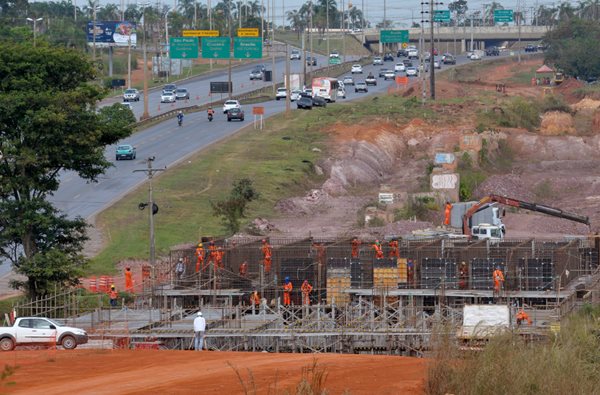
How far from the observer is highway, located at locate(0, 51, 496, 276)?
247 feet

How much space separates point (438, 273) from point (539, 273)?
12.1 feet

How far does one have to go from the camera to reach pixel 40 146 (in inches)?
2042

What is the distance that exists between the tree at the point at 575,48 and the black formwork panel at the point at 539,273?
119 meters

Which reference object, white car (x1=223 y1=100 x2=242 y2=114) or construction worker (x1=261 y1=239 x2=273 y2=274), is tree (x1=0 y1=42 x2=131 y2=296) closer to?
construction worker (x1=261 y1=239 x2=273 y2=274)

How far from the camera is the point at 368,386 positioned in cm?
3167

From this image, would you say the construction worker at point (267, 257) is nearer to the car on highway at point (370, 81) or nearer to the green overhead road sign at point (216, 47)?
the green overhead road sign at point (216, 47)

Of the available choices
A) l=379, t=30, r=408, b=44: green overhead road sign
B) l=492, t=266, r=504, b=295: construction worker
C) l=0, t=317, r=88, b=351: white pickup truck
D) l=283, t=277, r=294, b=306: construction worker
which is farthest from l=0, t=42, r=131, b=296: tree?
l=379, t=30, r=408, b=44: green overhead road sign

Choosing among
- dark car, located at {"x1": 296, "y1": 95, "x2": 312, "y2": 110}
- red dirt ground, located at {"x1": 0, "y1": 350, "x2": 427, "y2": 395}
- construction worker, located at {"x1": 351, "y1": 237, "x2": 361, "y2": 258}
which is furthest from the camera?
dark car, located at {"x1": 296, "y1": 95, "x2": 312, "y2": 110}

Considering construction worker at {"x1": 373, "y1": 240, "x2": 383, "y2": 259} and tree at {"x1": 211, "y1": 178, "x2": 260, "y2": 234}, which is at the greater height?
construction worker at {"x1": 373, "y1": 240, "x2": 383, "y2": 259}

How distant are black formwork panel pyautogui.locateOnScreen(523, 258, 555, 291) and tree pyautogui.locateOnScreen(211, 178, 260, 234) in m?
22.8

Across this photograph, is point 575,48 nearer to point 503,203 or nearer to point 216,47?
point 216,47

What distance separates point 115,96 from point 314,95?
74.1ft

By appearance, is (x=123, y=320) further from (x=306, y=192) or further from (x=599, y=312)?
(x=306, y=192)

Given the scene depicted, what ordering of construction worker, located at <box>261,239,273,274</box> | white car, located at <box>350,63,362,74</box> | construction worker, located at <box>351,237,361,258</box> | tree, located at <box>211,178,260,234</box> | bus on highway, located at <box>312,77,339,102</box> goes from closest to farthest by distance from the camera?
1. construction worker, located at <box>261,239,273,274</box>
2. construction worker, located at <box>351,237,361,258</box>
3. tree, located at <box>211,178,260,234</box>
4. bus on highway, located at <box>312,77,339,102</box>
5. white car, located at <box>350,63,362,74</box>
